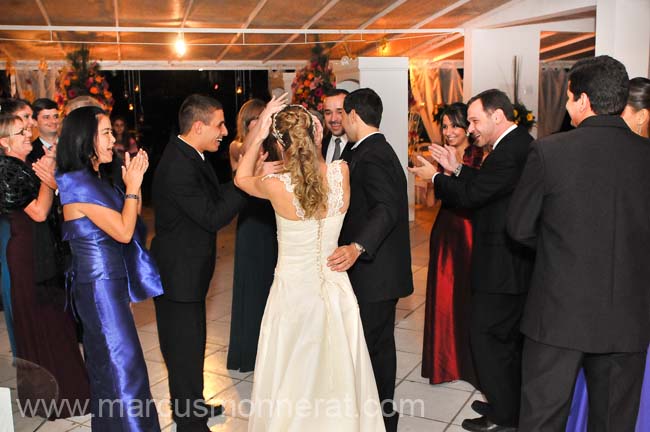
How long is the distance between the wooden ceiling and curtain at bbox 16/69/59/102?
31 cm

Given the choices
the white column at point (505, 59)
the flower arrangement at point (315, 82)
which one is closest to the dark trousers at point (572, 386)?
the flower arrangement at point (315, 82)

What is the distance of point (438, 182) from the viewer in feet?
10.7

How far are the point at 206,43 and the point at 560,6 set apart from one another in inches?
217

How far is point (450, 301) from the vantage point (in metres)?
3.96

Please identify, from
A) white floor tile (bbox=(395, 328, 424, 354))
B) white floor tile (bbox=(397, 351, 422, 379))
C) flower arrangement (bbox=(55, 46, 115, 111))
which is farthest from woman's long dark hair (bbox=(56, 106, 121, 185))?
flower arrangement (bbox=(55, 46, 115, 111))

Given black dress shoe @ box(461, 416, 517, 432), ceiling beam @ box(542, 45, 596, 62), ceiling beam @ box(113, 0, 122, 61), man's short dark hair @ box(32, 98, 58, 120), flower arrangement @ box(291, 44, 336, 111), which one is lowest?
black dress shoe @ box(461, 416, 517, 432)

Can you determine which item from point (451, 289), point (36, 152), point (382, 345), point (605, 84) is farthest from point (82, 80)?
point (605, 84)

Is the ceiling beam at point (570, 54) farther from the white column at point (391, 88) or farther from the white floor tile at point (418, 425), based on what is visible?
the white floor tile at point (418, 425)

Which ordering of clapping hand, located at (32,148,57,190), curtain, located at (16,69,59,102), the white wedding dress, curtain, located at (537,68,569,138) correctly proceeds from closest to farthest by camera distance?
1. the white wedding dress
2. clapping hand, located at (32,148,57,190)
3. curtain, located at (16,69,59,102)
4. curtain, located at (537,68,569,138)

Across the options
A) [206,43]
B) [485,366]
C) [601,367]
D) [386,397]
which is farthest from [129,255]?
[206,43]

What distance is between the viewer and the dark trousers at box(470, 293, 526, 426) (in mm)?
3180

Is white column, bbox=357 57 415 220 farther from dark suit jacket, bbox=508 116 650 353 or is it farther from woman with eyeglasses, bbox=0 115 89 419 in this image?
dark suit jacket, bbox=508 116 650 353

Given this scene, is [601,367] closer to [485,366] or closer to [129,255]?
[485,366]

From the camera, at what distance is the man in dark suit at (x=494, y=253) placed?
308cm
